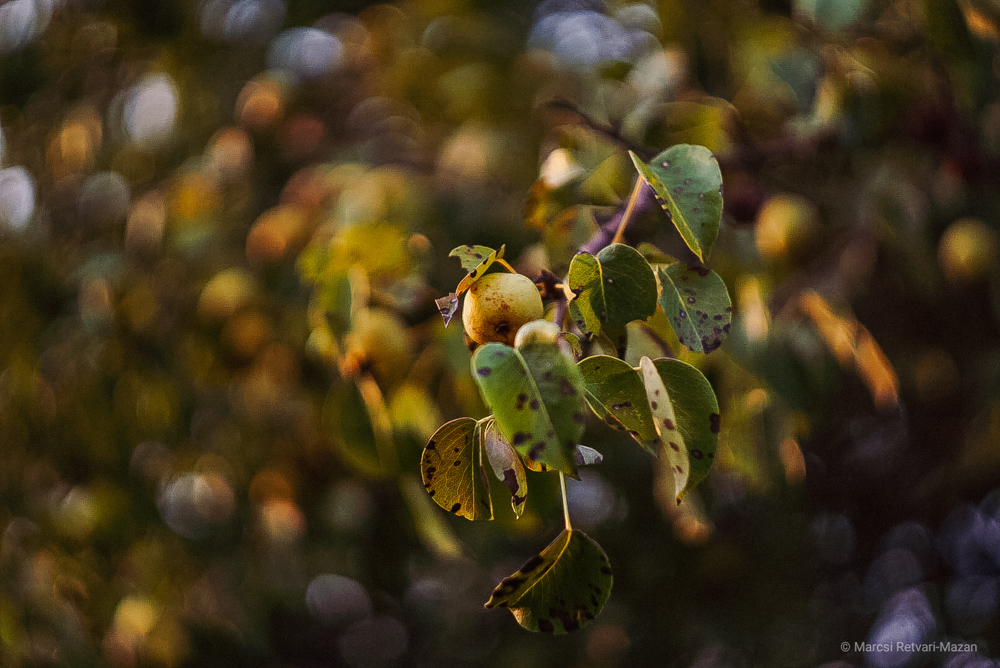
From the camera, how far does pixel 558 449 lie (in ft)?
1.12

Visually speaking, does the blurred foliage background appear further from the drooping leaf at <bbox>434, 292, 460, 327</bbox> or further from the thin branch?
the drooping leaf at <bbox>434, 292, 460, 327</bbox>

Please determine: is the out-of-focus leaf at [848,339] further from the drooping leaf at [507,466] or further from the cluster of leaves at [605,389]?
the drooping leaf at [507,466]

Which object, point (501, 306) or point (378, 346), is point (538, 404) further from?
point (378, 346)

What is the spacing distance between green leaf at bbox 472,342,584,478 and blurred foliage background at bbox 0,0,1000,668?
0.28 m

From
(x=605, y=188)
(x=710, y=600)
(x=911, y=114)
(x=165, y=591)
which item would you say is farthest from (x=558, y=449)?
(x=710, y=600)

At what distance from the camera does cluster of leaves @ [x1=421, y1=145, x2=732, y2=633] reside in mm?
414

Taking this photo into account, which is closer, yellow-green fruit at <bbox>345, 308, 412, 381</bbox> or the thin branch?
the thin branch

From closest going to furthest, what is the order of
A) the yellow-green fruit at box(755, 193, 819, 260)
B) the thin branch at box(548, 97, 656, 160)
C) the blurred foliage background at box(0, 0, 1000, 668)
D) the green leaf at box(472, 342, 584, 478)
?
the green leaf at box(472, 342, 584, 478)
the thin branch at box(548, 97, 656, 160)
the blurred foliage background at box(0, 0, 1000, 668)
the yellow-green fruit at box(755, 193, 819, 260)

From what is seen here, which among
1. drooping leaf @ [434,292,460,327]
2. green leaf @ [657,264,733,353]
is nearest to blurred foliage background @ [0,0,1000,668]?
green leaf @ [657,264,733,353]

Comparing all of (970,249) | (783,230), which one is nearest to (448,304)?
(783,230)

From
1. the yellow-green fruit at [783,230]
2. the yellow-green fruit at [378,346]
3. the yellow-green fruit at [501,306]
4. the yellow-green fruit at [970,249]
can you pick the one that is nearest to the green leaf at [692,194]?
the yellow-green fruit at [501,306]

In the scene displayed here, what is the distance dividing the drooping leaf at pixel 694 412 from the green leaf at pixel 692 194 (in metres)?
0.08

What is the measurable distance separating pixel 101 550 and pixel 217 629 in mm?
355

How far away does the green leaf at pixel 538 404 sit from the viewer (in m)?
0.34
